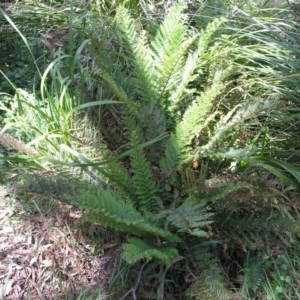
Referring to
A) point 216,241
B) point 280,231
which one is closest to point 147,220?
point 216,241

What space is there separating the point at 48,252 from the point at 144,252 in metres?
0.58

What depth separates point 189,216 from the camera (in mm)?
1643

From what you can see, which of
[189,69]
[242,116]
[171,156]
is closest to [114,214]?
[171,156]

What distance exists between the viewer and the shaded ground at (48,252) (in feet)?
5.77

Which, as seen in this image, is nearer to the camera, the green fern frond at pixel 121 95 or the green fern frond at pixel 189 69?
the green fern frond at pixel 121 95

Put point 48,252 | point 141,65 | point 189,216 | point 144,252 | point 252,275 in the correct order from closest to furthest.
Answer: point 144,252, point 189,216, point 252,275, point 48,252, point 141,65

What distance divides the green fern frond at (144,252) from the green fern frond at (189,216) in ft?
0.37

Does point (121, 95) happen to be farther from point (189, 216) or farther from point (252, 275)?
point (252, 275)

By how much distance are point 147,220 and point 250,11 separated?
1786 mm

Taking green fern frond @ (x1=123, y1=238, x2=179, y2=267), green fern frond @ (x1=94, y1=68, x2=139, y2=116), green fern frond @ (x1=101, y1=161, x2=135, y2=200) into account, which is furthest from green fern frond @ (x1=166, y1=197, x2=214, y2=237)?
green fern frond @ (x1=94, y1=68, x2=139, y2=116)

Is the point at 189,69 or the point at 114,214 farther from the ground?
the point at 189,69

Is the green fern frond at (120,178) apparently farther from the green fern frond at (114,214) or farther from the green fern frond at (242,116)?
the green fern frond at (242,116)

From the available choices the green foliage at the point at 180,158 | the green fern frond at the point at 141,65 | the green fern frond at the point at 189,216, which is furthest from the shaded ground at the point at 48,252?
the green fern frond at the point at 141,65

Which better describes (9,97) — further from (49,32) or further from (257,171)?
(257,171)
